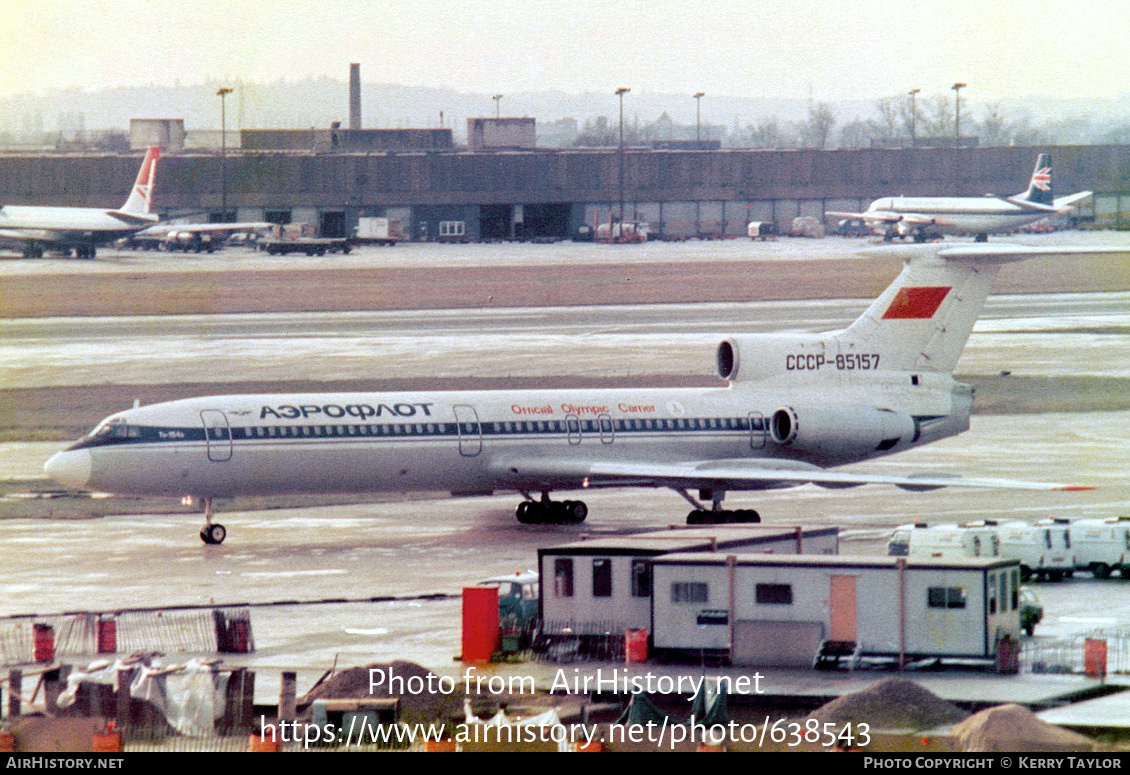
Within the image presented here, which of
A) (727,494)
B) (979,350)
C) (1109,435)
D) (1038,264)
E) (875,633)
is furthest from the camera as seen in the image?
(1038,264)

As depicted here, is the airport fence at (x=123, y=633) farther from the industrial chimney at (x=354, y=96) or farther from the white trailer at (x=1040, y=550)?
the industrial chimney at (x=354, y=96)

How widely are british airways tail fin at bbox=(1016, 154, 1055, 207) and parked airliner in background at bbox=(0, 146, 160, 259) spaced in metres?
67.4

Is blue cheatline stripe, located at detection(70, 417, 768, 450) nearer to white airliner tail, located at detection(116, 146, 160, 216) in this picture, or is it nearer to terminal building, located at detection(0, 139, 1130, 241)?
white airliner tail, located at detection(116, 146, 160, 216)

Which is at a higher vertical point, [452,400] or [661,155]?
[661,155]

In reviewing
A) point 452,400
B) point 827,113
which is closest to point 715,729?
point 452,400

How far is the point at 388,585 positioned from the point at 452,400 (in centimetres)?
871

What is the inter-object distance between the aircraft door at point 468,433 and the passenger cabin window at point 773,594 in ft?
51.2

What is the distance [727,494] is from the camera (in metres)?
49.6

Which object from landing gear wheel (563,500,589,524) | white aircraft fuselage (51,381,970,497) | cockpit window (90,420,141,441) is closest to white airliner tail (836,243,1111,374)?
white aircraft fuselage (51,381,970,497)

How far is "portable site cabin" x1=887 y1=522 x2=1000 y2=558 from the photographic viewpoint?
35456 millimetres

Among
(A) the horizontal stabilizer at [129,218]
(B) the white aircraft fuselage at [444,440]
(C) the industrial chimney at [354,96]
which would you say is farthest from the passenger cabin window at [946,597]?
(C) the industrial chimney at [354,96]

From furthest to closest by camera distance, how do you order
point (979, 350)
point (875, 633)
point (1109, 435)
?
point (979, 350) < point (1109, 435) < point (875, 633)

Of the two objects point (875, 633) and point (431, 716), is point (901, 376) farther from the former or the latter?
point (431, 716)

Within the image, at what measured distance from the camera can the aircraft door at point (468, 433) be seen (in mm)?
42969
